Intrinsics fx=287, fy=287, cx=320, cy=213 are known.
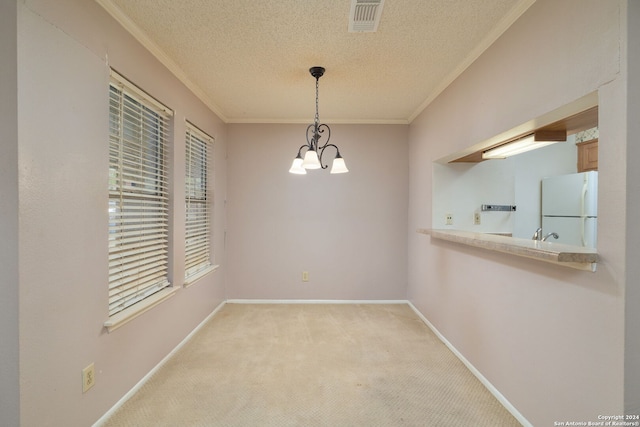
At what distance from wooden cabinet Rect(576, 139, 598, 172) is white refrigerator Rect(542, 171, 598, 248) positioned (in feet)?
1.44

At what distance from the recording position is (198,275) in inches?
120

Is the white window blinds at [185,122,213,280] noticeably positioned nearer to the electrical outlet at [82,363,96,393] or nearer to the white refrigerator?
the electrical outlet at [82,363,96,393]

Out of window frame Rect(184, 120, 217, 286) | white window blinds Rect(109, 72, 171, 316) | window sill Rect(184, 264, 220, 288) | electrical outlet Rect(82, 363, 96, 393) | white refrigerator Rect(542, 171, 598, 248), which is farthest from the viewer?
white refrigerator Rect(542, 171, 598, 248)

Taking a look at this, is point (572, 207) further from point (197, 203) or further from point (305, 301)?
point (197, 203)

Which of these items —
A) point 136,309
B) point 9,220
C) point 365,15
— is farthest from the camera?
point 136,309

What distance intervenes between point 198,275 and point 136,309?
111 centimetres

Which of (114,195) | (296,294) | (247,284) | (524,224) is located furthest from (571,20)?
(247,284)

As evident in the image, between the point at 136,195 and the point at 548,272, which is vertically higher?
the point at 136,195

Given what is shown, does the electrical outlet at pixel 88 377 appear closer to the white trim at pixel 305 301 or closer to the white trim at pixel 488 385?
the white trim at pixel 305 301

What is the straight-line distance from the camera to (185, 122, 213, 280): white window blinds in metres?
2.94

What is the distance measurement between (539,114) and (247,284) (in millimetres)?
3620

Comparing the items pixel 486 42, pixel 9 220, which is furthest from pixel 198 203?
pixel 486 42

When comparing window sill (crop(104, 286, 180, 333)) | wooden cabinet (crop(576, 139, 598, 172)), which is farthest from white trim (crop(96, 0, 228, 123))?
wooden cabinet (crop(576, 139, 598, 172))

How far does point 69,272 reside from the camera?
1.47 meters
